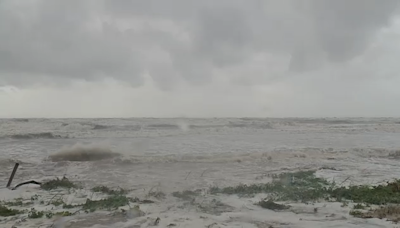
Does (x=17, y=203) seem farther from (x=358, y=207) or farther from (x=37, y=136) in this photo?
(x=37, y=136)

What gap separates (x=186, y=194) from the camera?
9.42m

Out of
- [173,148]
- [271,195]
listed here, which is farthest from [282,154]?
[271,195]

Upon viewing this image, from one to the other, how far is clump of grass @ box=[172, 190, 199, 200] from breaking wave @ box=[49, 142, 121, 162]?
32.5 ft

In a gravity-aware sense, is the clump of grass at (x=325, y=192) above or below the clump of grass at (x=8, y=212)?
above

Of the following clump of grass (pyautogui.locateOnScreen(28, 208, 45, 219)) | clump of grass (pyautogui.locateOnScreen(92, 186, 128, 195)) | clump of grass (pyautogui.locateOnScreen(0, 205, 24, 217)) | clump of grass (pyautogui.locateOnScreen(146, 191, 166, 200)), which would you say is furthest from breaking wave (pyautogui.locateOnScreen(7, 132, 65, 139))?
clump of grass (pyautogui.locateOnScreen(28, 208, 45, 219))

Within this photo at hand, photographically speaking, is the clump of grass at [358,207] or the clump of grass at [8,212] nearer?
the clump of grass at [8,212]

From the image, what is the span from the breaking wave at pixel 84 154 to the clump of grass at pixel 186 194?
32.5 feet

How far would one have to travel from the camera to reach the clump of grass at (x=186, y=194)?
9133 millimetres

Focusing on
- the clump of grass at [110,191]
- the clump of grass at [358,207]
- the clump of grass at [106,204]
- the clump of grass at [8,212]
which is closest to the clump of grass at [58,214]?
the clump of grass at [106,204]

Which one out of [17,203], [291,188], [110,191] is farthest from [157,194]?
[291,188]

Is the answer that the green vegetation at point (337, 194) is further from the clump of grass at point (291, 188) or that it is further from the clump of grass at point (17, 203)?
the clump of grass at point (17, 203)

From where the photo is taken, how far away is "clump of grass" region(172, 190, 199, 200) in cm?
913

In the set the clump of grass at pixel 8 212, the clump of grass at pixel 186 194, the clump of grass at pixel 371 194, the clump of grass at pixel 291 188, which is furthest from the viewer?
the clump of grass at pixel 186 194

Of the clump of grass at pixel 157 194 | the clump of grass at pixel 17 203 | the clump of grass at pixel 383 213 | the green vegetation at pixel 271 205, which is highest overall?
the clump of grass at pixel 383 213
